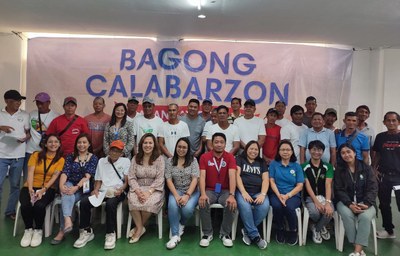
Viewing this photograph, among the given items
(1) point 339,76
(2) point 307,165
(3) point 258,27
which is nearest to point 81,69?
(3) point 258,27

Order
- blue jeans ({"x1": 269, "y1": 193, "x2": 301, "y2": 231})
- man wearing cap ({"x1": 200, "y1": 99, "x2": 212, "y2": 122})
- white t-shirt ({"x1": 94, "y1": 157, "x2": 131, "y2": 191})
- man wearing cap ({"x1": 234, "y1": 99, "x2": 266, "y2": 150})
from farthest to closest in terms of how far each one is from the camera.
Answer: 1. man wearing cap ({"x1": 200, "y1": 99, "x2": 212, "y2": 122})
2. man wearing cap ({"x1": 234, "y1": 99, "x2": 266, "y2": 150})
3. white t-shirt ({"x1": 94, "y1": 157, "x2": 131, "y2": 191})
4. blue jeans ({"x1": 269, "y1": 193, "x2": 301, "y2": 231})

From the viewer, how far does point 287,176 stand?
3.20 metres

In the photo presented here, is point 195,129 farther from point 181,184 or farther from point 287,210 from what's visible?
point 287,210

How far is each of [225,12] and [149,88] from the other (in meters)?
1.84

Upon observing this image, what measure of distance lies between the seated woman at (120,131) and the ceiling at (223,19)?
4.16 feet

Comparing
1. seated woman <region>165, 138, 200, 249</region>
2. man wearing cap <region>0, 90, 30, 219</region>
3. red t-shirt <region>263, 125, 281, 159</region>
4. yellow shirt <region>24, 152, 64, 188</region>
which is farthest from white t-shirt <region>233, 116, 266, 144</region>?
man wearing cap <region>0, 90, 30, 219</region>

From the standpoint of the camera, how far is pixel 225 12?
12.1 ft

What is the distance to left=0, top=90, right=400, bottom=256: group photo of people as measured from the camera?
301 centimetres

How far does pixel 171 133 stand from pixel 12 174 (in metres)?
1.89

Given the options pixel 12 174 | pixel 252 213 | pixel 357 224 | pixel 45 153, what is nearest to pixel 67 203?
pixel 45 153

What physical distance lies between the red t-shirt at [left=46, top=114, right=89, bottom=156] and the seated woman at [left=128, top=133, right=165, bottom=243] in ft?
2.52

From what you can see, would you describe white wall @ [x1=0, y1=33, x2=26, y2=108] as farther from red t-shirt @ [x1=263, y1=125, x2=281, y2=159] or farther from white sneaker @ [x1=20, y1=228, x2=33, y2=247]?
red t-shirt @ [x1=263, y1=125, x2=281, y2=159]

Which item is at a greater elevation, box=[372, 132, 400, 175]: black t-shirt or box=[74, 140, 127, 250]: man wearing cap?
box=[372, 132, 400, 175]: black t-shirt

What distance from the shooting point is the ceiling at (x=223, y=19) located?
136 inches
